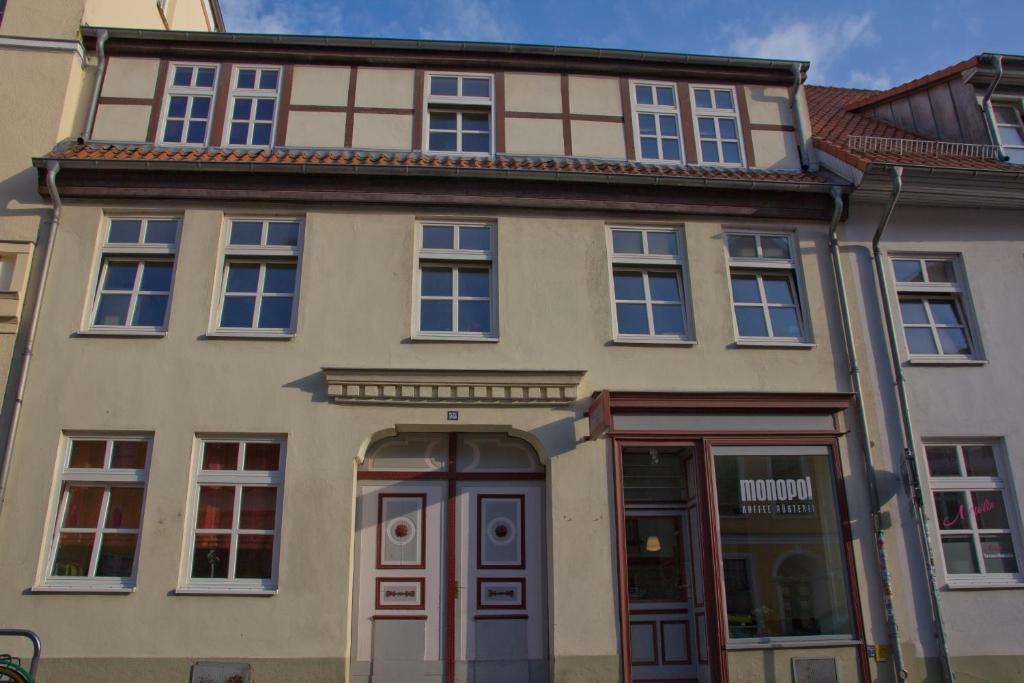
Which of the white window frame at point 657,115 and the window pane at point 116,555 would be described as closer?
the window pane at point 116,555

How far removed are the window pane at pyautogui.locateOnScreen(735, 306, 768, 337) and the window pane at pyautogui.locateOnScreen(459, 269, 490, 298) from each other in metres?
3.38

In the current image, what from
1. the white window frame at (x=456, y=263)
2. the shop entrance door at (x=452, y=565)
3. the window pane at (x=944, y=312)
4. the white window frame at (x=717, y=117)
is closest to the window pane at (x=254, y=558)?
the shop entrance door at (x=452, y=565)

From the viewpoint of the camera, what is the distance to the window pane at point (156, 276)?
412 inches

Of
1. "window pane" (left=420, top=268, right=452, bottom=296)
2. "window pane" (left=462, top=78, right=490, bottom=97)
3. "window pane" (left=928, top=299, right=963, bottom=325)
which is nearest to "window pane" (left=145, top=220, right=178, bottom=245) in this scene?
"window pane" (left=420, top=268, right=452, bottom=296)

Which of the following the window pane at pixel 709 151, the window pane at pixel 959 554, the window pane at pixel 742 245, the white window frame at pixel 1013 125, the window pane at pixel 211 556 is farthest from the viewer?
the white window frame at pixel 1013 125

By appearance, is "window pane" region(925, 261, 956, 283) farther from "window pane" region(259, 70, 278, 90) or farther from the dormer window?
"window pane" region(259, 70, 278, 90)

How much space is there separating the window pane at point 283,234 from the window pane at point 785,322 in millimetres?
6455

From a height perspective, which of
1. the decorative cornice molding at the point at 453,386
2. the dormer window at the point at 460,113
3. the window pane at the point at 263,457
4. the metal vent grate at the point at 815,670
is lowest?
the metal vent grate at the point at 815,670

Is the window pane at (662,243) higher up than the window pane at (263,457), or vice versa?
the window pane at (662,243)

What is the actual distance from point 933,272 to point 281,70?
9.86 meters

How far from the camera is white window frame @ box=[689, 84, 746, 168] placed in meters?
12.1

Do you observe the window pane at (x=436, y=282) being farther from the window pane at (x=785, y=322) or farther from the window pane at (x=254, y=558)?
the window pane at (x=785, y=322)

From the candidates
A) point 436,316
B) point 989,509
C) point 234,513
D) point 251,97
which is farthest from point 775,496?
point 251,97

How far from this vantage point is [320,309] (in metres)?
10.3
